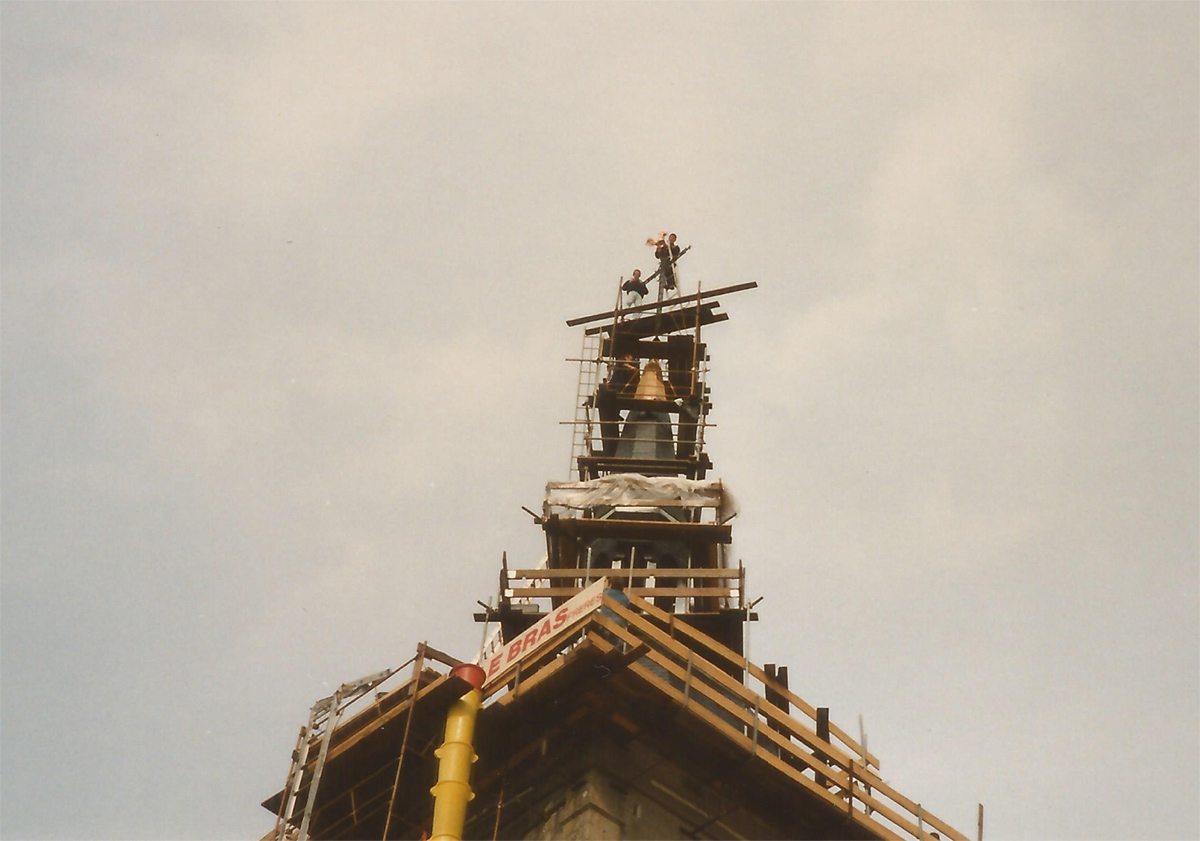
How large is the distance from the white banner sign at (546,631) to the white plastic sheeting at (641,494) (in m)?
7.97

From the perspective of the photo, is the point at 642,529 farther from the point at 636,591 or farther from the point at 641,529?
the point at 636,591

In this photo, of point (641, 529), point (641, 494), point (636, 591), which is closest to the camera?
point (636, 591)

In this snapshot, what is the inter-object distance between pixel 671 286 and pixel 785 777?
2205cm

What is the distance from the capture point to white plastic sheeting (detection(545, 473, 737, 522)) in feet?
87.1

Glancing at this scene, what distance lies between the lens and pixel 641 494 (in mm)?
27203

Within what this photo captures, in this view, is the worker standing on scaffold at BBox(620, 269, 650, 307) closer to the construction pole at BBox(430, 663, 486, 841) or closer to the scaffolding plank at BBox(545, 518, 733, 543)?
the scaffolding plank at BBox(545, 518, 733, 543)

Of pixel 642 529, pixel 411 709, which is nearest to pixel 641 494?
pixel 642 529

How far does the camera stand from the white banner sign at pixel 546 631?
722 inches

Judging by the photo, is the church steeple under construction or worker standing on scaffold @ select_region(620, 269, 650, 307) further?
worker standing on scaffold @ select_region(620, 269, 650, 307)

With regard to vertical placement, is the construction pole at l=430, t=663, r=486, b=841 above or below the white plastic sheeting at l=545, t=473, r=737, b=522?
below

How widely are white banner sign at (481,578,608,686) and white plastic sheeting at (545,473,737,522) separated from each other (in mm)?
7970

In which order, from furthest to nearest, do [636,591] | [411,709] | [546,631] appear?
[636,591], [546,631], [411,709]

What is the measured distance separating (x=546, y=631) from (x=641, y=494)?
890cm

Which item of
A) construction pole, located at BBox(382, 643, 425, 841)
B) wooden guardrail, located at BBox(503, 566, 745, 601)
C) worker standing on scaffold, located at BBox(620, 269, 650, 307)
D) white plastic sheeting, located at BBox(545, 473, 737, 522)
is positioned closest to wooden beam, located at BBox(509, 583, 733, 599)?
wooden guardrail, located at BBox(503, 566, 745, 601)
